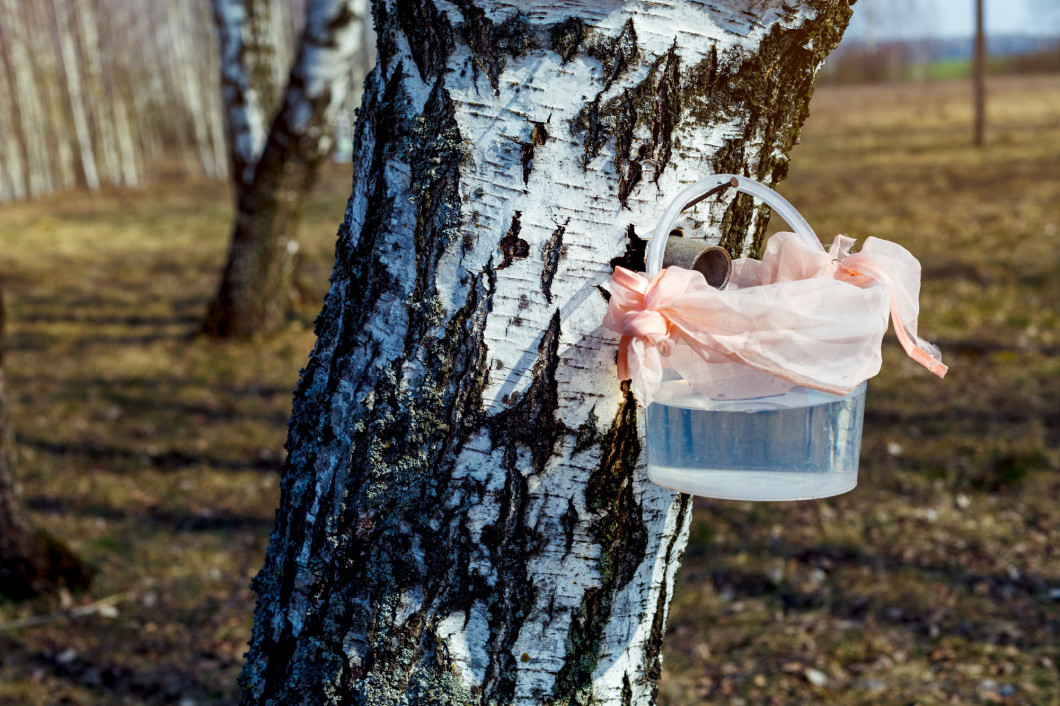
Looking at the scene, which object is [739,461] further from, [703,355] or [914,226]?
[914,226]

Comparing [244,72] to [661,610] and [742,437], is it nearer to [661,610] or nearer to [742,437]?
[661,610]

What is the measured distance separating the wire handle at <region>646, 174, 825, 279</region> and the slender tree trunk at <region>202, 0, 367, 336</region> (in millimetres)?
5701

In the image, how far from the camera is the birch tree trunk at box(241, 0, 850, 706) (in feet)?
3.81

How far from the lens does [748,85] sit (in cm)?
121

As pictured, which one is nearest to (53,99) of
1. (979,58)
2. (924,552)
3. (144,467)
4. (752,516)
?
(144,467)

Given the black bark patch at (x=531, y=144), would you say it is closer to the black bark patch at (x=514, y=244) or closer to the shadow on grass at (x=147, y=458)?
the black bark patch at (x=514, y=244)

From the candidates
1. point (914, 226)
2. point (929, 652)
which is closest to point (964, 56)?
point (914, 226)

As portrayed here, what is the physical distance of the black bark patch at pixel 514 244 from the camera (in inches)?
46.3

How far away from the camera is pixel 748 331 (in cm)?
111

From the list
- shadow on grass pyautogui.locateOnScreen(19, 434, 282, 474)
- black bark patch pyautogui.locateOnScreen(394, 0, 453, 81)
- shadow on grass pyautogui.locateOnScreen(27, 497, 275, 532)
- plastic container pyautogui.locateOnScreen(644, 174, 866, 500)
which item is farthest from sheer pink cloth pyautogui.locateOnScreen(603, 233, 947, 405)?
shadow on grass pyautogui.locateOnScreen(19, 434, 282, 474)

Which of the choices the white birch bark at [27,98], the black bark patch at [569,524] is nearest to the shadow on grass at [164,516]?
the black bark patch at [569,524]

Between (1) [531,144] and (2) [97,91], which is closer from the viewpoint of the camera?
(1) [531,144]

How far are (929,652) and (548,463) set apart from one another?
113 inches

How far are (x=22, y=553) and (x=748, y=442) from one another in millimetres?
3901
